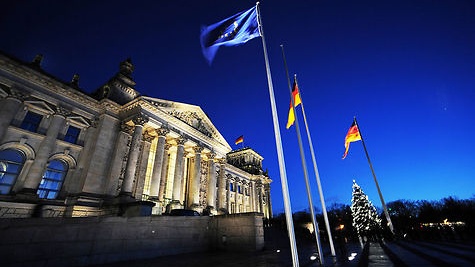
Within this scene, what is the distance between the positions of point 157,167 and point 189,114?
30.9ft

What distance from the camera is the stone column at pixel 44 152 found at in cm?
1603

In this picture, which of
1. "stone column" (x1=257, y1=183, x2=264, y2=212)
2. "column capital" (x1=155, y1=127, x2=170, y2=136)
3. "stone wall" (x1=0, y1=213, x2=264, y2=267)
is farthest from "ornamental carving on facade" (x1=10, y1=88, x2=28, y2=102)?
"stone column" (x1=257, y1=183, x2=264, y2=212)

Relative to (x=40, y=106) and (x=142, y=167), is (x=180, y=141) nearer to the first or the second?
(x=142, y=167)

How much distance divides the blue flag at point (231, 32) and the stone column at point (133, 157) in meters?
15.6

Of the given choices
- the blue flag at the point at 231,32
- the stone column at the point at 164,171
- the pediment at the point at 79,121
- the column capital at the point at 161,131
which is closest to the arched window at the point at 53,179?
the pediment at the point at 79,121

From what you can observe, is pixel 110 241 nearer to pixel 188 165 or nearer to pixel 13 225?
pixel 13 225

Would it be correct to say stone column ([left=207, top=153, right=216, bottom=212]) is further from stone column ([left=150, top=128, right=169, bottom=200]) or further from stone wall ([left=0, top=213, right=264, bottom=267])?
stone wall ([left=0, top=213, right=264, bottom=267])

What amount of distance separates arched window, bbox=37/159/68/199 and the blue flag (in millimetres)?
19099

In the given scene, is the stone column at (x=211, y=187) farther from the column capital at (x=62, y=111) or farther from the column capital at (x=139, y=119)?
the column capital at (x=62, y=111)

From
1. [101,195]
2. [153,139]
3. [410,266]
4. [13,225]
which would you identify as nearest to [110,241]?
[13,225]

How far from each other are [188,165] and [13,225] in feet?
78.7

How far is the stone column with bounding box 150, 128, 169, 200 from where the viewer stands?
2175 cm

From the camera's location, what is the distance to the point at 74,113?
66.6ft

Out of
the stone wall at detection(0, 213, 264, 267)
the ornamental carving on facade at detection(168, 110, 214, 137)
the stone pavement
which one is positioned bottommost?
the stone pavement
